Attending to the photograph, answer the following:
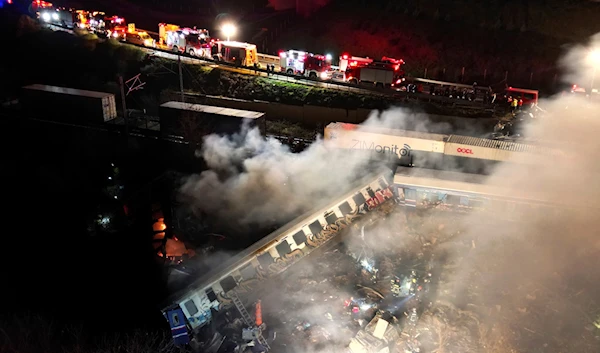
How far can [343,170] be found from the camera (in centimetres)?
1520

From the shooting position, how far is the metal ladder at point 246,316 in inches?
368

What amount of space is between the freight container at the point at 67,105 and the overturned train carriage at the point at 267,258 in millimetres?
11695

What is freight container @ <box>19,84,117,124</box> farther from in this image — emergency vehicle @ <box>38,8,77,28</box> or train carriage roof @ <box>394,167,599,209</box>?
emergency vehicle @ <box>38,8,77,28</box>

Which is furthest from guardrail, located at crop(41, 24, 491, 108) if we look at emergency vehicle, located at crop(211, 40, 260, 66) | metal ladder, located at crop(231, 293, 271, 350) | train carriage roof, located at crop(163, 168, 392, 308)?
metal ladder, located at crop(231, 293, 271, 350)

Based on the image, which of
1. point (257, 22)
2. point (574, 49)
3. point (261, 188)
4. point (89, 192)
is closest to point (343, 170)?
point (261, 188)

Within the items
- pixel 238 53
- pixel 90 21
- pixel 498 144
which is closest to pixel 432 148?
pixel 498 144

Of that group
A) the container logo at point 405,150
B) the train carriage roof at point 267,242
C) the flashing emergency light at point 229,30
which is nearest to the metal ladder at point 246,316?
the train carriage roof at point 267,242

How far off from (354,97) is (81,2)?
101 feet

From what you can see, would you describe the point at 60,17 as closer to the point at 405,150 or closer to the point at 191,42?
the point at 191,42

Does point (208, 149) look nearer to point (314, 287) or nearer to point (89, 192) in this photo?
point (89, 192)

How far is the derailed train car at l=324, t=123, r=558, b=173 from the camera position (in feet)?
45.6

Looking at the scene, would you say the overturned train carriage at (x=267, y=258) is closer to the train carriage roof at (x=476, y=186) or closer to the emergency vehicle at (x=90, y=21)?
the train carriage roof at (x=476, y=186)

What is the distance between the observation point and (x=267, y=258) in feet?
35.7

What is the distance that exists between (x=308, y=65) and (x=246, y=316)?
565 inches
